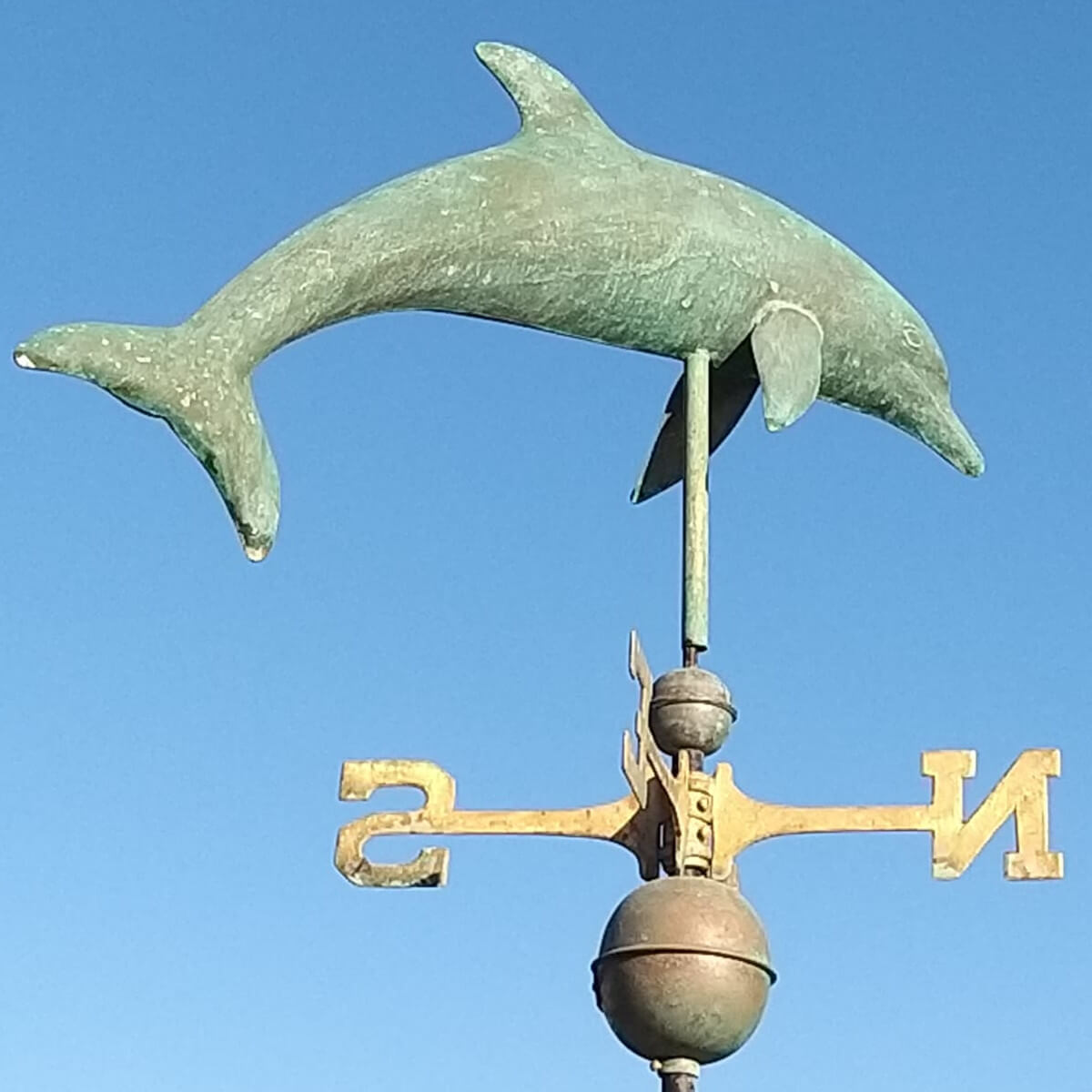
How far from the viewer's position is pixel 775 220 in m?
4.30

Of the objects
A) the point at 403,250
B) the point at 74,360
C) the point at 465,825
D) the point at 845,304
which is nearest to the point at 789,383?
the point at 845,304

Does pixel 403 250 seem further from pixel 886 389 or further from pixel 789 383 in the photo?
pixel 886 389

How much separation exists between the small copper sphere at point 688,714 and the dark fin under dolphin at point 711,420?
0.71 meters

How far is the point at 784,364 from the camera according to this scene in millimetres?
4168

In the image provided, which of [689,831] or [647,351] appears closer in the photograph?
[689,831]

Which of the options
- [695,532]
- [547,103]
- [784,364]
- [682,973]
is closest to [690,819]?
[682,973]

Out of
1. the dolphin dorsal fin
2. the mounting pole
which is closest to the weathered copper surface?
the mounting pole

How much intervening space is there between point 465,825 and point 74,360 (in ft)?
3.55

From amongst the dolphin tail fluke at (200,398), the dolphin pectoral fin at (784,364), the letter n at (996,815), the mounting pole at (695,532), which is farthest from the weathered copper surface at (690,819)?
the dolphin pectoral fin at (784,364)

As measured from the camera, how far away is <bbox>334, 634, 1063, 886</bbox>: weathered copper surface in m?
3.58

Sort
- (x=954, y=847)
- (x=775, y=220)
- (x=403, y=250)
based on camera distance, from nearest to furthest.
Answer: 1. (x=954, y=847)
2. (x=403, y=250)
3. (x=775, y=220)

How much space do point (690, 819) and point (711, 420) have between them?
1.05 meters

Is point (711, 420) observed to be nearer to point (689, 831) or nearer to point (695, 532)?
point (695, 532)

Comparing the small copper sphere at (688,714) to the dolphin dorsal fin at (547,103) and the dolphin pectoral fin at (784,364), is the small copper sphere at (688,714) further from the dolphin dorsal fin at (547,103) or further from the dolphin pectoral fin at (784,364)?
the dolphin dorsal fin at (547,103)
